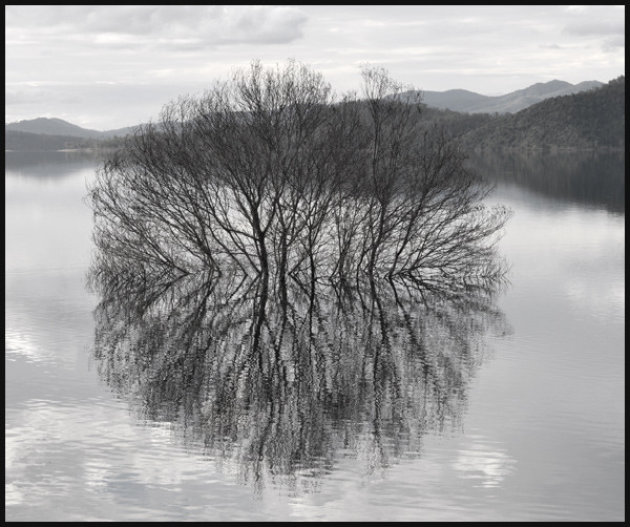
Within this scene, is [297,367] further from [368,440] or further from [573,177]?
[573,177]

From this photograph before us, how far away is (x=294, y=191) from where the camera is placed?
4675cm

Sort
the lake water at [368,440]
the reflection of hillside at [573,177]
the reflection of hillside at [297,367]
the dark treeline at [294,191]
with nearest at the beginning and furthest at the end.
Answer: the lake water at [368,440] → the reflection of hillside at [297,367] → the dark treeline at [294,191] → the reflection of hillside at [573,177]

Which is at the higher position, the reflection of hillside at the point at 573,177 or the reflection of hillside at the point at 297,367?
the reflection of hillside at the point at 573,177

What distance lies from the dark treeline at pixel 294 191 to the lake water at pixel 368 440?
27.0 ft

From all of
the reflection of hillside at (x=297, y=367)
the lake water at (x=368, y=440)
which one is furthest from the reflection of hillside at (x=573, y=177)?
the lake water at (x=368, y=440)

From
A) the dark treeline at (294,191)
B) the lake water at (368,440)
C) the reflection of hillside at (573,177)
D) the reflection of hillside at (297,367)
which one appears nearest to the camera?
the lake water at (368,440)

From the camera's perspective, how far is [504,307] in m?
42.3

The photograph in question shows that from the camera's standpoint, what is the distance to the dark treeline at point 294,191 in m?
46.5

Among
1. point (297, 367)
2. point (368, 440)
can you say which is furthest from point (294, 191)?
point (368, 440)

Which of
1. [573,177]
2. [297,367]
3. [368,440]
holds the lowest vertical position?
[368,440]

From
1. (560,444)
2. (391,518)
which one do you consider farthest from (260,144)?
(391,518)

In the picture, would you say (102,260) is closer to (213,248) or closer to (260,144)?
(213,248)

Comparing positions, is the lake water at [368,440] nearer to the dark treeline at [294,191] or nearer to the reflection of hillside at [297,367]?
the reflection of hillside at [297,367]

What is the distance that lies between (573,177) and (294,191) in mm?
94744
